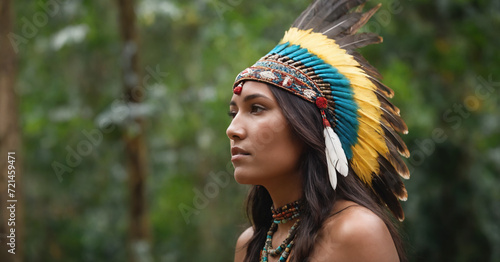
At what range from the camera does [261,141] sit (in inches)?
93.2

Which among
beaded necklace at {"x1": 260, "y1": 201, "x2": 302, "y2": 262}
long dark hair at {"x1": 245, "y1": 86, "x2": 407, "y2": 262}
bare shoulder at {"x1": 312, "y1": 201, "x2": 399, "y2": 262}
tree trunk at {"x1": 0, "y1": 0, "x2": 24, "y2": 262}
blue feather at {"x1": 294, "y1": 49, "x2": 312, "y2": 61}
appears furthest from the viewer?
tree trunk at {"x1": 0, "y1": 0, "x2": 24, "y2": 262}

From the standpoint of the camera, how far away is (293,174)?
2500mm

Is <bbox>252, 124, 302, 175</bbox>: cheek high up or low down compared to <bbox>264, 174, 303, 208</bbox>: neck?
up

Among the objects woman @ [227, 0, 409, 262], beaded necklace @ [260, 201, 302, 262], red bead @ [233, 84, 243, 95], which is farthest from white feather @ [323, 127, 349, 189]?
red bead @ [233, 84, 243, 95]

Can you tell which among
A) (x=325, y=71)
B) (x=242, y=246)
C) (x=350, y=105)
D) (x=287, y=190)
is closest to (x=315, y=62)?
(x=325, y=71)

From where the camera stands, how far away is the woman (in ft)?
7.70

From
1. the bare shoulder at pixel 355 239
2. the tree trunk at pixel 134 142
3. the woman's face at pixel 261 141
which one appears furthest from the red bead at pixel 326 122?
the tree trunk at pixel 134 142

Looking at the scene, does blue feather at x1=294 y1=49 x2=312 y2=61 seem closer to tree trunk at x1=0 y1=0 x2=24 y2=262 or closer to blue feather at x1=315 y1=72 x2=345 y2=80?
blue feather at x1=315 y1=72 x2=345 y2=80

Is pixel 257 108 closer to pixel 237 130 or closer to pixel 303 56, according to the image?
pixel 237 130

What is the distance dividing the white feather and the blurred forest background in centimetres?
278

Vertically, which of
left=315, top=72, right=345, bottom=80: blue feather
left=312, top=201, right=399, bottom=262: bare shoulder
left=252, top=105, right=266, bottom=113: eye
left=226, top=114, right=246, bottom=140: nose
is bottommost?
left=312, top=201, right=399, bottom=262: bare shoulder

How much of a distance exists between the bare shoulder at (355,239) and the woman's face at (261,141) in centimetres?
35

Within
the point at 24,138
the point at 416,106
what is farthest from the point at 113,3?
the point at 416,106

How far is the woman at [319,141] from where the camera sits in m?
2.35
